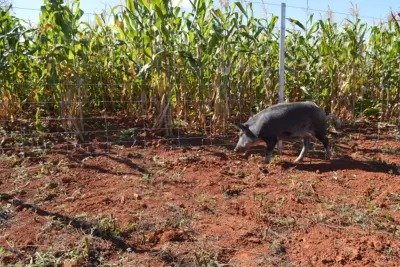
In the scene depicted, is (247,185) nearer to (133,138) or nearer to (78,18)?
(133,138)

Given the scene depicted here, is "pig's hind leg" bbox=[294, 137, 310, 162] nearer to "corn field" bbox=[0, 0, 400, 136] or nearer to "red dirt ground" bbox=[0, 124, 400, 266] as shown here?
"red dirt ground" bbox=[0, 124, 400, 266]

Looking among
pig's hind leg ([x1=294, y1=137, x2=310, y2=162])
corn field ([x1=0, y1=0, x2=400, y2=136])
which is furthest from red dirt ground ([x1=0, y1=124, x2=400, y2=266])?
corn field ([x1=0, y1=0, x2=400, y2=136])

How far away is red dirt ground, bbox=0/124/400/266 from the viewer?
9.25ft

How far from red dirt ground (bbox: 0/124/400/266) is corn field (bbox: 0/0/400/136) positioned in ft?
4.36

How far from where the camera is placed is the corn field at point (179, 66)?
575 centimetres

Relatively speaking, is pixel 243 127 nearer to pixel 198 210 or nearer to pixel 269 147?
pixel 269 147

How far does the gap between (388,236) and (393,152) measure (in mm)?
3218

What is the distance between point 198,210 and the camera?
3.64m

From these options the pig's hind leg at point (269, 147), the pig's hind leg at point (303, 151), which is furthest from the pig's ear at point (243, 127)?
the pig's hind leg at point (303, 151)

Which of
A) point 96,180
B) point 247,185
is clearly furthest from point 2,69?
point 247,185

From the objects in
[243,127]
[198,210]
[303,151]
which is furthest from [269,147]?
[198,210]

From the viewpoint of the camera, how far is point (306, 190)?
4172mm

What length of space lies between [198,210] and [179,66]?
3251 millimetres

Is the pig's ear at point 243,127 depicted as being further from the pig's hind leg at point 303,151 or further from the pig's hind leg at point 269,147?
the pig's hind leg at point 303,151
